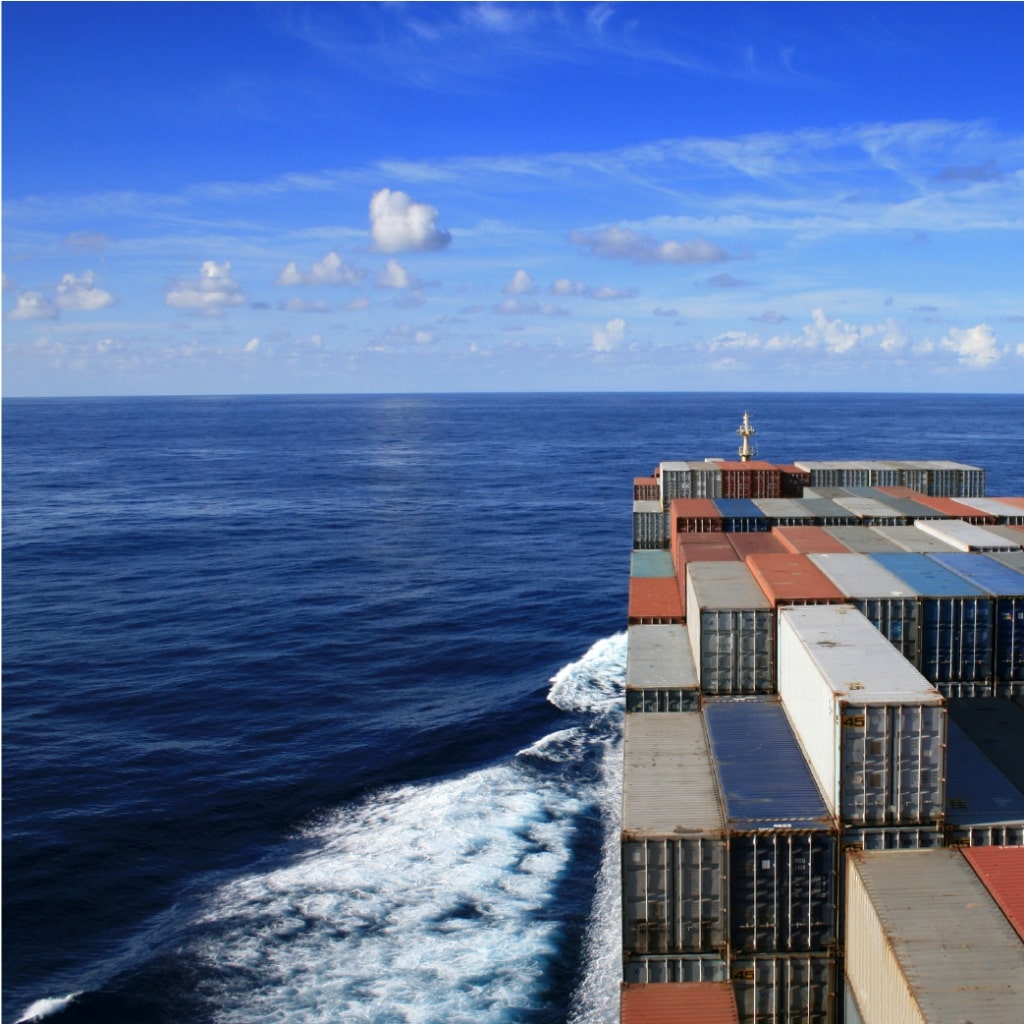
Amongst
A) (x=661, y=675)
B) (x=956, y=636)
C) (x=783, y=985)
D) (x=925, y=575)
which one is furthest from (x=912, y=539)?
(x=783, y=985)

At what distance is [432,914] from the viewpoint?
3050cm

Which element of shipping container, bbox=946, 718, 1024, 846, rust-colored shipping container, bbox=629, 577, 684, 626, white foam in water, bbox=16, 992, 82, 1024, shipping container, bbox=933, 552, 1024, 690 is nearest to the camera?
shipping container, bbox=946, 718, 1024, 846

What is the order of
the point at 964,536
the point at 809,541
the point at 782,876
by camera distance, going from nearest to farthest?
the point at 782,876 → the point at 809,541 → the point at 964,536

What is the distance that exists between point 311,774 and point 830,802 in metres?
26.2

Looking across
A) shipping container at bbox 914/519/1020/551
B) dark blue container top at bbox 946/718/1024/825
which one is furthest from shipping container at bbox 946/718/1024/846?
shipping container at bbox 914/519/1020/551

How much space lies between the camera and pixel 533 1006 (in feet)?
86.5

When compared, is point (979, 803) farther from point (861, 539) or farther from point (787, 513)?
point (787, 513)

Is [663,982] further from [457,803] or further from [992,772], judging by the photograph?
[457,803]

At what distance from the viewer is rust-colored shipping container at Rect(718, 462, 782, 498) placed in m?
58.5

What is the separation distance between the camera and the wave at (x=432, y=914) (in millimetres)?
26484

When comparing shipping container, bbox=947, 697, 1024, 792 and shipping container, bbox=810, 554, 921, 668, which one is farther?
shipping container, bbox=810, 554, 921, 668

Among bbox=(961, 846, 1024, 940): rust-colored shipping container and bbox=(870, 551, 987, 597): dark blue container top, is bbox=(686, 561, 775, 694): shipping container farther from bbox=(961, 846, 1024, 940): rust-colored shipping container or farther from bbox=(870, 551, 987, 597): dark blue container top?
bbox=(961, 846, 1024, 940): rust-colored shipping container

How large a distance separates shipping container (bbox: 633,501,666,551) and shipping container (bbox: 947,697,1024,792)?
28434 millimetres

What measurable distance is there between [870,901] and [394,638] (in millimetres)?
42864
